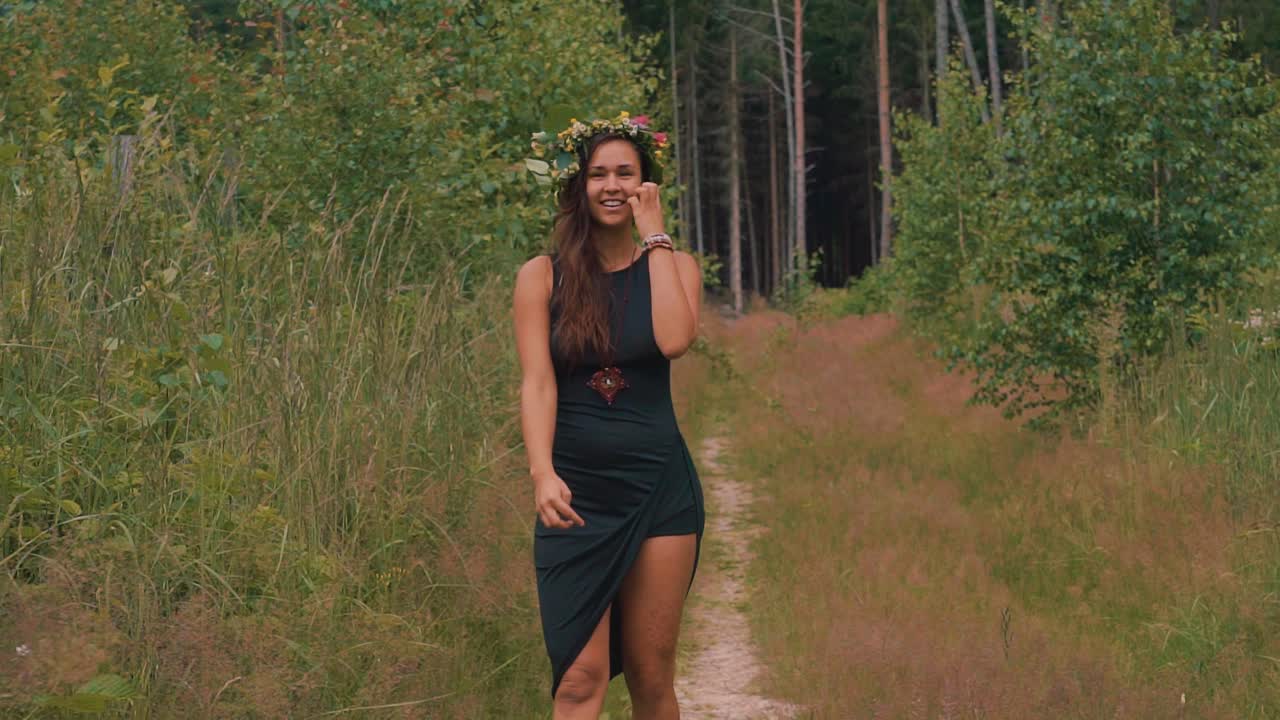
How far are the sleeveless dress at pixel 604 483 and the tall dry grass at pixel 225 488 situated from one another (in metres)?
0.73

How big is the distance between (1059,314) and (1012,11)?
2.65 metres

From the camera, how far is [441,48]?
34.1ft

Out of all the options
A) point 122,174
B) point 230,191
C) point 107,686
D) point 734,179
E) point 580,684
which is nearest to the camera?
point 107,686

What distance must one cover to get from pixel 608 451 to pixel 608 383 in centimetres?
19

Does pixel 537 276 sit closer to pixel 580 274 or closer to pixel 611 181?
pixel 580 274

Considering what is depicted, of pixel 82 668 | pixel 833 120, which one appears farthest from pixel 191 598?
pixel 833 120

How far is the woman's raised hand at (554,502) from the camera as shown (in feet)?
12.5

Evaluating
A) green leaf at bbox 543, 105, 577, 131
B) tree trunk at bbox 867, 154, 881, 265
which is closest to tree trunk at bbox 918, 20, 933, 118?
tree trunk at bbox 867, 154, 881, 265

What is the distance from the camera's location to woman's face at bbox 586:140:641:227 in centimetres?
407

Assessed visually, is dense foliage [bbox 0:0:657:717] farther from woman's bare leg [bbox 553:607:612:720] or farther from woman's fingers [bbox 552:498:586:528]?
woman's fingers [bbox 552:498:586:528]

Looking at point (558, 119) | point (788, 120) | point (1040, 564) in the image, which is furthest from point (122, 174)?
point (788, 120)

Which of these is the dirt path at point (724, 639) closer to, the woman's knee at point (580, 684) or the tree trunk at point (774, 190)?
the woman's knee at point (580, 684)

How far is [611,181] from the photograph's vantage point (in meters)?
4.07

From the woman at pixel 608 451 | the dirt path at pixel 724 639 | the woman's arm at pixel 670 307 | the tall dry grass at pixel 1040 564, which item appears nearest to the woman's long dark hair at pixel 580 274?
the woman at pixel 608 451
